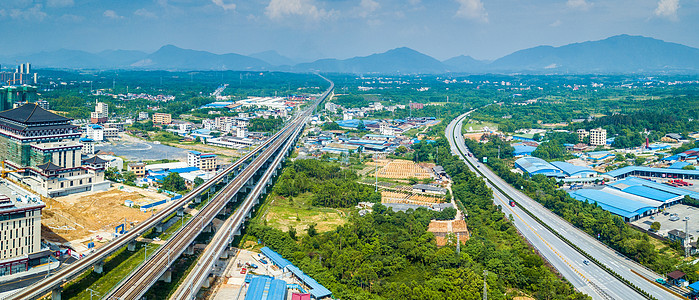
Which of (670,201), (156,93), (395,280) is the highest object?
(156,93)

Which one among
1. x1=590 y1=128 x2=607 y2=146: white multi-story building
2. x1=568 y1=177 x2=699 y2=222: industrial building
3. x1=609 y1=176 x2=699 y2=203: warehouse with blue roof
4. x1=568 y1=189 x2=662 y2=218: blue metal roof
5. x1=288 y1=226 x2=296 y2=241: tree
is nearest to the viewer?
x1=288 y1=226 x2=296 y2=241: tree

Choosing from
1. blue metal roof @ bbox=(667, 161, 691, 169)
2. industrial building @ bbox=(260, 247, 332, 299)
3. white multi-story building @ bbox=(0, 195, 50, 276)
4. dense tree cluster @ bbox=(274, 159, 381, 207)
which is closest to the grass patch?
dense tree cluster @ bbox=(274, 159, 381, 207)

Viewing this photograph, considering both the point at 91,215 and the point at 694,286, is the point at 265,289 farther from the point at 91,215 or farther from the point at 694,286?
the point at 694,286

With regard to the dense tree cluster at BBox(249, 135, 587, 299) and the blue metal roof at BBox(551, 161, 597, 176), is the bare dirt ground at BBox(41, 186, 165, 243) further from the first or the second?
the blue metal roof at BBox(551, 161, 597, 176)

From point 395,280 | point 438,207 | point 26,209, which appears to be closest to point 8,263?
point 26,209

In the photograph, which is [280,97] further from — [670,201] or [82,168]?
[670,201]

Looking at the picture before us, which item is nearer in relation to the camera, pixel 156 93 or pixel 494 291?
pixel 494 291
